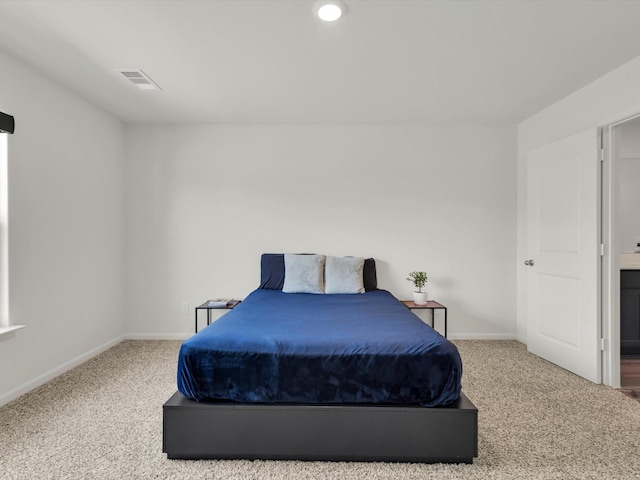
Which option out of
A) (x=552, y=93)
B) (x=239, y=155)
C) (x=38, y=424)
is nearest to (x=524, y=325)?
(x=552, y=93)

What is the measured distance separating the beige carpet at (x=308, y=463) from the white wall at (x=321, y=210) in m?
1.07

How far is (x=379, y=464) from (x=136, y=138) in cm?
404

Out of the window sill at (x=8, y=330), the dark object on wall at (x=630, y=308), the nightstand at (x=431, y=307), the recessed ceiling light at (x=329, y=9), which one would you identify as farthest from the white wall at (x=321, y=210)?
the recessed ceiling light at (x=329, y=9)

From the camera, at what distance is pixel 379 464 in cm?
185

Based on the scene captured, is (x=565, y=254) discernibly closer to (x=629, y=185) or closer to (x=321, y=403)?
(x=629, y=185)

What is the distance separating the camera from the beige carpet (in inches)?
70.2

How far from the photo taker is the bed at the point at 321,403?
181 centimetres

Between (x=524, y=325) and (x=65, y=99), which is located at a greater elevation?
(x=65, y=99)

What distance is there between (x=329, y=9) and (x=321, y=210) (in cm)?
234

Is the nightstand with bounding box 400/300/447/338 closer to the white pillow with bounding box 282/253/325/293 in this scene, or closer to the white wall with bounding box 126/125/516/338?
the white wall with bounding box 126/125/516/338

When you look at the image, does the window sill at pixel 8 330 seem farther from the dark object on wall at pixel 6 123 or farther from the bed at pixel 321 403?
the bed at pixel 321 403

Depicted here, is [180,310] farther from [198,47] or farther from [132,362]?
[198,47]

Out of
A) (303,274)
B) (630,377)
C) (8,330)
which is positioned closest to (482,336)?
(630,377)

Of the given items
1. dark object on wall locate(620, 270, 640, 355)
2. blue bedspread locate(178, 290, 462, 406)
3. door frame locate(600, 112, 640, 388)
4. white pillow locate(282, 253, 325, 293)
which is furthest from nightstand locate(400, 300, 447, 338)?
blue bedspread locate(178, 290, 462, 406)
